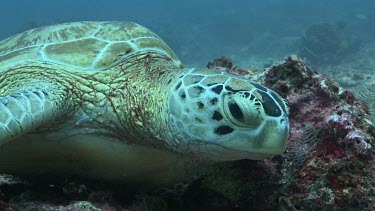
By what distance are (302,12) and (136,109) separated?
105 ft

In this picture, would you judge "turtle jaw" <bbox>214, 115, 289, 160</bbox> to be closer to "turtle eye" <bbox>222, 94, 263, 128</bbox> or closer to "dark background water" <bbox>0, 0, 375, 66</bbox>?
"turtle eye" <bbox>222, 94, 263, 128</bbox>

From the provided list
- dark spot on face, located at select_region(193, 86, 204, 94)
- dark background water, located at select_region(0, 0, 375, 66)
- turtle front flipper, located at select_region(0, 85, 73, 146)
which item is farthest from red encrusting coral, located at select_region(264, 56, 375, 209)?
dark background water, located at select_region(0, 0, 375, 66)

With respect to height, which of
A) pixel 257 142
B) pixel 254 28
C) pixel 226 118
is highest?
pixel 254 28

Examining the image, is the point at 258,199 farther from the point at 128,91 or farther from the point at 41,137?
the point at 41,137

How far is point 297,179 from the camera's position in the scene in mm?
2203

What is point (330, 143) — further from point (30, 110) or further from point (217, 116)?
point (30, 110)

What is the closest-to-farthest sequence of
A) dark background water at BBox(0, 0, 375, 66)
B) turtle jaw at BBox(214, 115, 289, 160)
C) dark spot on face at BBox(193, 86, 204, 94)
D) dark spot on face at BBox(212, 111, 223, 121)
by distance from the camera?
turtle jaw at BBox(214, 115, 289, 160), dark spot on face at BBox(212, 111, 223, 121), dark spot on face at BBox(193, 86, 204, 94), dark background water at BBox(0, 0, 375, 66)

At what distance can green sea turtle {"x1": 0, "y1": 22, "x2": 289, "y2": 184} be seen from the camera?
6.39ft

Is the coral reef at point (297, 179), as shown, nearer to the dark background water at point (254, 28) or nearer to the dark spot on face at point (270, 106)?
the dark spot on face at point (270, 106)

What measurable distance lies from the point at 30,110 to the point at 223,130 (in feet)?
3.71

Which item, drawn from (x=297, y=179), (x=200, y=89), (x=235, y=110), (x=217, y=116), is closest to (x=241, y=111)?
(x=235, y=110)

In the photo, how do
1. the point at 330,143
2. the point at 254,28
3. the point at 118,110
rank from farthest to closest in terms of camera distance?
the point at 254,28 < the point at 118,110 < the point at 330,143

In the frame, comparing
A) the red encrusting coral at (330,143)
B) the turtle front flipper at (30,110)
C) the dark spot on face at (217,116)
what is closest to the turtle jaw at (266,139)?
the dark spot on face at (217,116)

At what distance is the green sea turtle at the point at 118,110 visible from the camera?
76.7 inches
